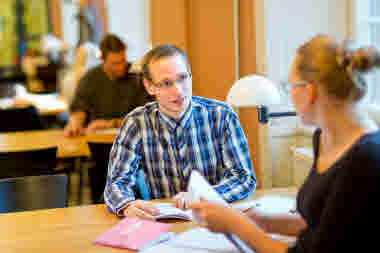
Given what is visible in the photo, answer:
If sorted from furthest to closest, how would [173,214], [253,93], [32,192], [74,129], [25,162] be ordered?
[74,129]
[25,162]
[32,192]
[253,93]
[173,214]

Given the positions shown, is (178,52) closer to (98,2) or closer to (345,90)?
(345,90)

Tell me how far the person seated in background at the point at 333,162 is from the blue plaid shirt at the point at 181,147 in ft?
2.54

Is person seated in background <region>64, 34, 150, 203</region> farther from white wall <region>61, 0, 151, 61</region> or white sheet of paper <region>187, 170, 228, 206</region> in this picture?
white wall <region>61, 0, 151, 61</region>

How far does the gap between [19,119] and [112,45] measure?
117 centimetres

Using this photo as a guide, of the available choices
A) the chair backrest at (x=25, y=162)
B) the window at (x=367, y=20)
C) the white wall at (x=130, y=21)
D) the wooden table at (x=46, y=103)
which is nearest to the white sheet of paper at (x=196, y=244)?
the chair backrest at (x=25, y=162)

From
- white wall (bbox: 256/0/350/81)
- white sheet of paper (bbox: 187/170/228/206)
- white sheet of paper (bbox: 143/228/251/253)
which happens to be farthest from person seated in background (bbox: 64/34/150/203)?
white sheet of paper (bbox: 187/170/228/206)

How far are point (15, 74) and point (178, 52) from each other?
10.9 m

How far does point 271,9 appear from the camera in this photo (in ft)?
10.4

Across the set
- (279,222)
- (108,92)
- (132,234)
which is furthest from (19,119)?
(279,222)

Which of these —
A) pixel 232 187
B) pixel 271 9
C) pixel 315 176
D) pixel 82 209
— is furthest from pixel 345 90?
pixel 271 9

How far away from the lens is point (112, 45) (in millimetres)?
3924

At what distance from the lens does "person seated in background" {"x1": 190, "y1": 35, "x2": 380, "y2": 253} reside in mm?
1025

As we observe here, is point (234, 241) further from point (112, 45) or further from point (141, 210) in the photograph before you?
point (112, 45)

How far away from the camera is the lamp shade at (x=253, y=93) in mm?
1840
